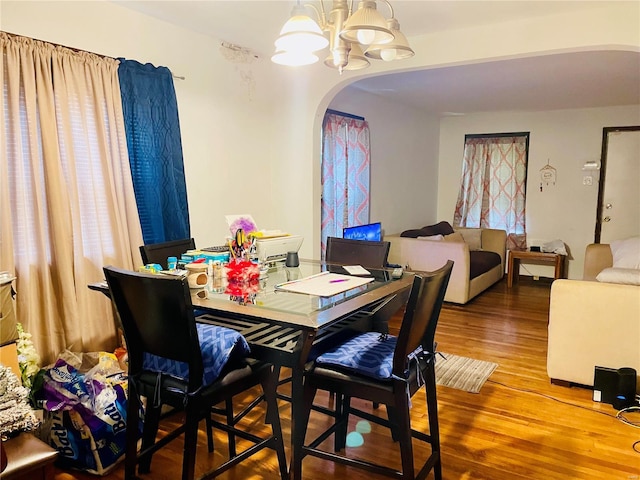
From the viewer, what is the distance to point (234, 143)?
3789 mm

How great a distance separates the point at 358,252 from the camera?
2914 millimetres

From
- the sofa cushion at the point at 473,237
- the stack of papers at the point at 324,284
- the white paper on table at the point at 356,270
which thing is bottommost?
the sofa cushion at the point at 473,237

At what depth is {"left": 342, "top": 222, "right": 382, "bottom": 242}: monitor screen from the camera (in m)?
4.68

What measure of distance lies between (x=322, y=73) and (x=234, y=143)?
94cm

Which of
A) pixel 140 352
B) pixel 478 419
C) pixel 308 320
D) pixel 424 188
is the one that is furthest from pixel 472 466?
pixel 424 188

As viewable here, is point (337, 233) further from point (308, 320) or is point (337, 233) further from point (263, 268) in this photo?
point (308, 320)

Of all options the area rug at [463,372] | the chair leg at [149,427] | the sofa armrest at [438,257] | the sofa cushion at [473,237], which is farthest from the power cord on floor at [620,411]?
the sofa cushion at [473,237]

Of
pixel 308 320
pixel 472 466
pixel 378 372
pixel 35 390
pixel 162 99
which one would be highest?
pixel 162 99

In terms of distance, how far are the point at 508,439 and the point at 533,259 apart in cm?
451

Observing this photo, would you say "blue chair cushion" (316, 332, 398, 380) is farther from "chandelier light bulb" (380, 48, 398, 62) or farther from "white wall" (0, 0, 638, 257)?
"white wall" (0, 0, 638, 257)

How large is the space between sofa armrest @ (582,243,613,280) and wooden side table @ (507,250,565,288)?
4.50 ft

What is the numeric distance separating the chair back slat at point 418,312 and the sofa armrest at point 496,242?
513 cm

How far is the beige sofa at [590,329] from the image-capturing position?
2.84 metres

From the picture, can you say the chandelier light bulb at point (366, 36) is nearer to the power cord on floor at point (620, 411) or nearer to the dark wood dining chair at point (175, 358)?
the dark wood dining chair at point (175, 358)
